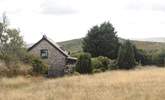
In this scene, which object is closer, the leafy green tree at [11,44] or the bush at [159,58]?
the leafy green tree at [11,44]

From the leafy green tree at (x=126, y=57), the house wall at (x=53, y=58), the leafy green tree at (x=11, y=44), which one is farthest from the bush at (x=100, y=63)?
the leafy green tree at (x=11, y=44)

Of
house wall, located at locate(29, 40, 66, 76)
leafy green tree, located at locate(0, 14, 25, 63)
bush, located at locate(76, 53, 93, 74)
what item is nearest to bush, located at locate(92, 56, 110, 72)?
bush, located at locate(76, 53, 93, 74)

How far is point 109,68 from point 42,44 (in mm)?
8676

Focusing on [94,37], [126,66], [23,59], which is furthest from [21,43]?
[94,37]

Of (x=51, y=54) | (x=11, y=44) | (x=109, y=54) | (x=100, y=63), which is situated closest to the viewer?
(x=11, y=44)

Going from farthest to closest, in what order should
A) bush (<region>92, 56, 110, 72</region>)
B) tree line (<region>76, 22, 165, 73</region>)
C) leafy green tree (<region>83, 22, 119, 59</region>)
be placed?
1. leafy green tree (<region>83, 22, 119, 59</region>)
2. bush (<region>92, 56, 110, 72</region>)
3. tree line (<region>76, 22, 165, 73</region>)

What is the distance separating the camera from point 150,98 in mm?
16156

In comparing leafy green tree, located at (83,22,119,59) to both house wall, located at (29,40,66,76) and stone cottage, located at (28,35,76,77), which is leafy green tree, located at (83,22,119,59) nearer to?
stone cottage, located at (28,35,76,77)

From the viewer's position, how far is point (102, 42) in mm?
57969

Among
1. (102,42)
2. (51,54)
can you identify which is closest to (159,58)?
(102,42)

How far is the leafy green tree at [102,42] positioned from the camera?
187 ft

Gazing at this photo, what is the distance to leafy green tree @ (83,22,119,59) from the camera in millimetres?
57094

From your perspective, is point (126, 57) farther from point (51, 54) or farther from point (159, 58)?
point (159, 58)

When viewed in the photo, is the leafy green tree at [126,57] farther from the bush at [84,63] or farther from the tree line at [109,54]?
the bush at [84,63]
